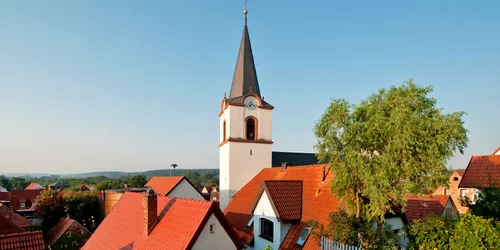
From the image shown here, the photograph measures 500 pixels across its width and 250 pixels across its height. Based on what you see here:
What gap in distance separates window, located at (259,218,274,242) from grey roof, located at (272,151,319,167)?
1313cm

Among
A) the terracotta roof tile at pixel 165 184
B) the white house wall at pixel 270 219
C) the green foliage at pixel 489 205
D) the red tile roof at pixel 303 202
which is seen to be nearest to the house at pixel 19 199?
the terracotta roof tile at pixel 165 184

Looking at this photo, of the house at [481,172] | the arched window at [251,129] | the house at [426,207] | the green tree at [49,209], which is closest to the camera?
the house at [426,207]

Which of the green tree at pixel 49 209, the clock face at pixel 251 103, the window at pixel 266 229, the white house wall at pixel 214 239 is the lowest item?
the green tree at pixel 49 209

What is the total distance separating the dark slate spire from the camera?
89.7 feet

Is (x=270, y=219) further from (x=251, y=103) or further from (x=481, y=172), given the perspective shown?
(x=481, y=172)

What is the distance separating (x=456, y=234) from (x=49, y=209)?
154 ft

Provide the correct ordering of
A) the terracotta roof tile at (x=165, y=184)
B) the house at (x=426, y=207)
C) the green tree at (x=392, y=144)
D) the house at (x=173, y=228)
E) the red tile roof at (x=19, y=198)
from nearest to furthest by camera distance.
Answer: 1. the green tree at (x=392, y=144)
2. the house at (x=173, y=228)
3. the house at (x=426, y=207)
4. the terracotta roof tile at (x=165, y=184)
5. the red tile roof at (x=19, y=198)

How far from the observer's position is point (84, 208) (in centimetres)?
4284

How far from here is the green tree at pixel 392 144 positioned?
9703 millimetres

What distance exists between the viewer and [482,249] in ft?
31.6

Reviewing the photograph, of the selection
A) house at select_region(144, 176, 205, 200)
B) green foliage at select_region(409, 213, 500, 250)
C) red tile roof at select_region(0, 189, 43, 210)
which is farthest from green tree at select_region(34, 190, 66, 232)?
green foliage at select_region(409, 213, 500, 250)

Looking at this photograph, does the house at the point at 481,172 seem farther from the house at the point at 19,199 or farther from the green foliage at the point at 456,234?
the house at the point at 19,199

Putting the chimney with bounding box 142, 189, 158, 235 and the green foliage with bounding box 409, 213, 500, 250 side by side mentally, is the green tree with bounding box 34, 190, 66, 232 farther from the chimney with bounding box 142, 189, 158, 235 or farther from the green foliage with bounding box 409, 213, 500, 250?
the green foliage with bounding box 409, 213, 500, 250

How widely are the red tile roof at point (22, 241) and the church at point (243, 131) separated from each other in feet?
55.4
